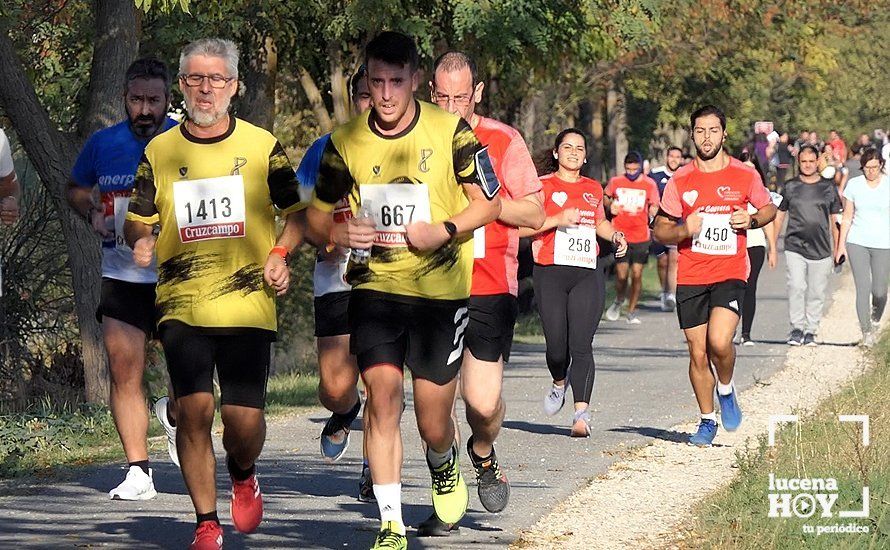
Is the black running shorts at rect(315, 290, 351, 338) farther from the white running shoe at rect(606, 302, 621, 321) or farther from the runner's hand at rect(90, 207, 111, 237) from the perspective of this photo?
the white running shoe at rect(606, 302, 621, 321)

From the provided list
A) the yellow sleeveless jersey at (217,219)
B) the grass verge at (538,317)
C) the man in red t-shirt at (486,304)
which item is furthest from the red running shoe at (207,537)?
the grass verge at (538,317)

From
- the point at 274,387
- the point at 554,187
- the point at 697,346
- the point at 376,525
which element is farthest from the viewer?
the point at 274,387

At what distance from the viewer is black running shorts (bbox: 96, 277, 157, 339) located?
8.90 m

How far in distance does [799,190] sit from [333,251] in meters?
11.2

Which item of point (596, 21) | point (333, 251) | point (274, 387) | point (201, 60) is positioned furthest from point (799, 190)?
point (201, 60)

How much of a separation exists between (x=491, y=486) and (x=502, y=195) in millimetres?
1356

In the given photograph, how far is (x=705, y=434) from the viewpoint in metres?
11.6

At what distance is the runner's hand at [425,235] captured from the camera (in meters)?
6.88

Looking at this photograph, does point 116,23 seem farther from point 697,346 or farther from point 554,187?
point 697,346

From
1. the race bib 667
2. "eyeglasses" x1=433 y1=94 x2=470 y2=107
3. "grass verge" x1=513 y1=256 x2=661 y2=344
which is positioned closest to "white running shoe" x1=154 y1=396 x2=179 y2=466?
"eyeglasses" x1=433 y1=94 x2=470 y2=107

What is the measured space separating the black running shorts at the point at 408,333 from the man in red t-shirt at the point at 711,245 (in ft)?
14.8

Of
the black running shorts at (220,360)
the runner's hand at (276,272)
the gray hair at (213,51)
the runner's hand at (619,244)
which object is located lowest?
the runner's hand at (619,244)

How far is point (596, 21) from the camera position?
64.3 ft

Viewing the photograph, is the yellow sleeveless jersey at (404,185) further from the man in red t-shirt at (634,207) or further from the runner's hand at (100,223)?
the man in red t-shirt at (634,207)
